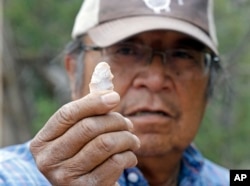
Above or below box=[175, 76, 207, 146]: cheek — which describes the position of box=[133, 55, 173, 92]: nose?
above

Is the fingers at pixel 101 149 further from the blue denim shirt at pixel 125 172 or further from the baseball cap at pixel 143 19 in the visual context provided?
the baseball cap at pixel 143 19

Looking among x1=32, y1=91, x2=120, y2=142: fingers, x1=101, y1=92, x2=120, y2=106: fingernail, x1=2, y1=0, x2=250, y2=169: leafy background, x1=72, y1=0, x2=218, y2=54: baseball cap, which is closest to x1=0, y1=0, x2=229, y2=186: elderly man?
x1=72, y1=0, x2=218, y2=54: baseball cap

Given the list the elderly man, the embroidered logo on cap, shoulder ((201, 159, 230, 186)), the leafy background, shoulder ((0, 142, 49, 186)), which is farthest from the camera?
the leafy background

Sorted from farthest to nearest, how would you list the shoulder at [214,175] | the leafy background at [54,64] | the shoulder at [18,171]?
the leafy background at [54,64]
the shoulder at [214,175]
the shoulder at [18,171]

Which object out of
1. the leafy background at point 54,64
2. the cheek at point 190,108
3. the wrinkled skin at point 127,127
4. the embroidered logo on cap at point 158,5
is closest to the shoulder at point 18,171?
the wrinkled skin at point 127,127

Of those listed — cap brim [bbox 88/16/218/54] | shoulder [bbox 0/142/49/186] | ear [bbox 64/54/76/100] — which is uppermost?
cap brim [bbox 88/16/218/54]

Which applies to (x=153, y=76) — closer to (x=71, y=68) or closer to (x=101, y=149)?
(x=71, y=68)

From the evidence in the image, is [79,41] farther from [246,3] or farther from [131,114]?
[246,3]

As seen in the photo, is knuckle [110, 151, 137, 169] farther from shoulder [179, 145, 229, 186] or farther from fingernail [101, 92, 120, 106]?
shoulder [179, 145, 229, 186]
